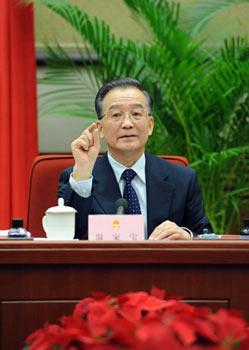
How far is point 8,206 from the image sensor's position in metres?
4.06

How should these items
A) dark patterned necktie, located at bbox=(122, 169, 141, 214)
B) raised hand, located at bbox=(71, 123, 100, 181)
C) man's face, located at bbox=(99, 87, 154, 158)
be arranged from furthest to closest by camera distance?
man's face, located at bbox=(99, 87, 154, 158) < dark patterned necktie, located at bbox=(122, 169, 141, 214) < raised hand, located at bbox=(71, 123, 100, 181)

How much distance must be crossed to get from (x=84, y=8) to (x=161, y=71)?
681 mm

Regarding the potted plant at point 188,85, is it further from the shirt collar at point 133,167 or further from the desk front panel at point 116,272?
the desk front panel at point 116,272

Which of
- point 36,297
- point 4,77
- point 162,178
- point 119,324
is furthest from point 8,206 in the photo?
point 119,324

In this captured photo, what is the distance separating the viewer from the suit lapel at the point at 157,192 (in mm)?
2785

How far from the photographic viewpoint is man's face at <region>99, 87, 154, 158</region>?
2887 mm

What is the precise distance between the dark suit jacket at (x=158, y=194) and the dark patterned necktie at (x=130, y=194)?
0.03 m

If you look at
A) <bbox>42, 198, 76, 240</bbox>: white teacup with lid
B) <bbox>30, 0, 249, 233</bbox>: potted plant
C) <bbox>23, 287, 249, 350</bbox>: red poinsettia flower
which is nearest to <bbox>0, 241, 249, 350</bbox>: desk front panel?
<bbox>42, 198, 76, 240</bbox>: white teacup with lid

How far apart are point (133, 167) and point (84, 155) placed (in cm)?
30

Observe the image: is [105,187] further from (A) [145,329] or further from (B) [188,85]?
(A) [145,329]

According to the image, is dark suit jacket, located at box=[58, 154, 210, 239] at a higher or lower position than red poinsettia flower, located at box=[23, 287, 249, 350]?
higher

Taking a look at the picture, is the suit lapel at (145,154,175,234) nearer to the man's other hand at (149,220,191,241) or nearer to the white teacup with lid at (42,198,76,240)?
the man's other hand at (149,220,191,241)

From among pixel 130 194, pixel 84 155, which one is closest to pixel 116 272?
pixel 84 155

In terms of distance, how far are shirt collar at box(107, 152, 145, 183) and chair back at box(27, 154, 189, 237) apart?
6.8 inches
